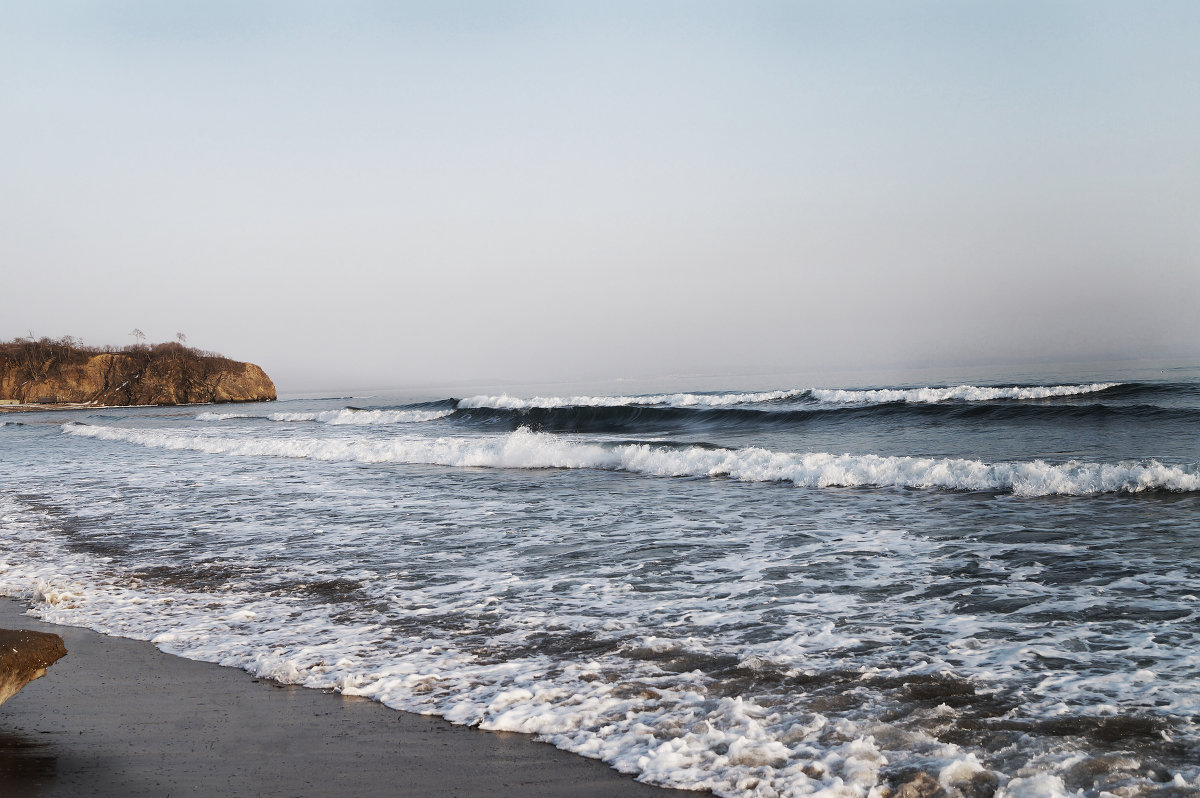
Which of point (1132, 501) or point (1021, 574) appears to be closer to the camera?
point (1021, 574)

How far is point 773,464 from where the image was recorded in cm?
1294

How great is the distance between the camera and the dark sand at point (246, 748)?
281 centimetres

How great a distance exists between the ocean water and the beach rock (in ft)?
3.99

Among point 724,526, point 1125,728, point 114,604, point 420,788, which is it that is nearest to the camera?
point 420,788

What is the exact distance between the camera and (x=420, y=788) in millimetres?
2811

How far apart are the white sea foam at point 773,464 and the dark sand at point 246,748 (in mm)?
9278

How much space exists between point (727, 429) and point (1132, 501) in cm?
1539

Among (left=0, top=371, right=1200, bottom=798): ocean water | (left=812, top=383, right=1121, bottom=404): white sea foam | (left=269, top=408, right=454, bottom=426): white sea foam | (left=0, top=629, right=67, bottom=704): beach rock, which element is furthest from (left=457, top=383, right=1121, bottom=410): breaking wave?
(left=0, top=629, right=67, bottom=704): beach rock

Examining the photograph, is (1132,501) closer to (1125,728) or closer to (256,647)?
(1125,728)

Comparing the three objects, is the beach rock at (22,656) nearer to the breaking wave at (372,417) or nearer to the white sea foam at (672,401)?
the white sea foam at (672,401)

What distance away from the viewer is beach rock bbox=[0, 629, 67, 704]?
291 cm

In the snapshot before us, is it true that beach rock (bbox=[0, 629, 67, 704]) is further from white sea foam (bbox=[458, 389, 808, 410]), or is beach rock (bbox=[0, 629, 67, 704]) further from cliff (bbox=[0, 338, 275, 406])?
cliff (bbox=[0, 338, 275, 406])

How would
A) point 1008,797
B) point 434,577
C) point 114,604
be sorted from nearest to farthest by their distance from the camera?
1. point 1008,797
2. point 114,604
3. point 434,577

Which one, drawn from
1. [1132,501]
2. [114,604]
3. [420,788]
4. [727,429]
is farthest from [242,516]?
[727,429]
